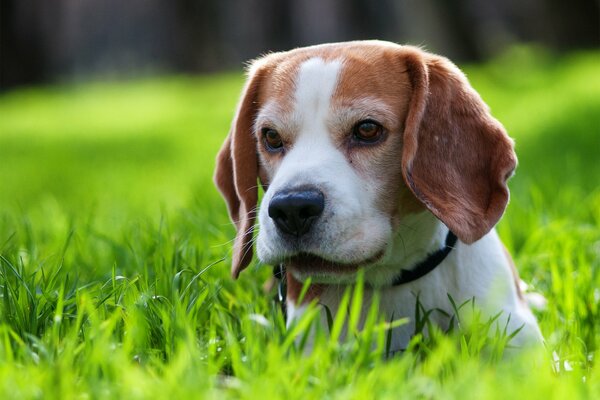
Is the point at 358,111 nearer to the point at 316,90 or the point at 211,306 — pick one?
the point at 316,90

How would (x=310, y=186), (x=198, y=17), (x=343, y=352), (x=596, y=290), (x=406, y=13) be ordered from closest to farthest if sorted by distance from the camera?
(x=343, y=352), (x=310, y=186), (x=596, y=290), (x=406, y=13), (x=198, y=17)

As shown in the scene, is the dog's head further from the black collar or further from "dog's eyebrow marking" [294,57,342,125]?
the black collar

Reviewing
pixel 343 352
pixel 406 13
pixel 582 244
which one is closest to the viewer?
pixel 343 352

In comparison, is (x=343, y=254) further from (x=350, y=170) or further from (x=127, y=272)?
(x=127, y=272)

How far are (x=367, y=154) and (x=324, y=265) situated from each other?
1.49 feet

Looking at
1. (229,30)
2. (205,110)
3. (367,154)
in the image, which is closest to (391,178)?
(367,154)

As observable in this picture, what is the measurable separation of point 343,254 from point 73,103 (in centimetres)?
1795

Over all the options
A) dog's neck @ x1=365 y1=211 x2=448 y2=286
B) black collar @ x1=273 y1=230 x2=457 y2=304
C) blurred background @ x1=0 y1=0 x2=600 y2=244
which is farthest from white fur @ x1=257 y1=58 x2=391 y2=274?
blurred background @ x1=0 y1=0 x2=600 y2=244

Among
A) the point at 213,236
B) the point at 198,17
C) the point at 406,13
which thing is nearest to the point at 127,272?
the point at 213,236

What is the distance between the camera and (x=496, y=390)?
258cm

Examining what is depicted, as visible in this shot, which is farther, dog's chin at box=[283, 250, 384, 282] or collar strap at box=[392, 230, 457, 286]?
collar strap at box=[392, 230, 457, 286]

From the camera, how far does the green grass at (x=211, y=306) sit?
2.68 metres

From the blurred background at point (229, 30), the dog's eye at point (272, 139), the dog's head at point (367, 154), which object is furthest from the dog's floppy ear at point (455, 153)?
the blurred background at point (229, 30)

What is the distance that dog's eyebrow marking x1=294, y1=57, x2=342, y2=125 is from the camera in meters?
3.68
